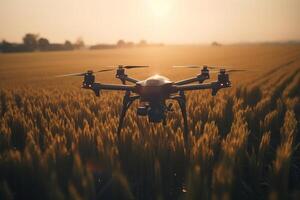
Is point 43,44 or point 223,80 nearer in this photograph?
point 223,80

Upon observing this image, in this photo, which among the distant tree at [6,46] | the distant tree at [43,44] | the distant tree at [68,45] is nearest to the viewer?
the distant tree at [6,46]

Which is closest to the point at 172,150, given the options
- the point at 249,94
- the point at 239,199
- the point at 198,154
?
the point at 198,154

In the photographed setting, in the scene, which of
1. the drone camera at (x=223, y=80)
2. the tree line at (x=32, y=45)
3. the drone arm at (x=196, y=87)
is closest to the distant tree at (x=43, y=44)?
the tree line at (x=32, y=45)

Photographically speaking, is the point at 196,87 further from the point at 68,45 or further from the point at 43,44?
the point at 68,45

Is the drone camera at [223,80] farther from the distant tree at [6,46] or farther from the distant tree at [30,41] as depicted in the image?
the distant tree at [30,41]

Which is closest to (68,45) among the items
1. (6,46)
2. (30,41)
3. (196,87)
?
(30,41)

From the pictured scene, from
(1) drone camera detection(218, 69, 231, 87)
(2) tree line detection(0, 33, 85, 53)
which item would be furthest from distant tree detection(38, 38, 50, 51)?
(1) drone camera detection(218, 69, 231, 87)
